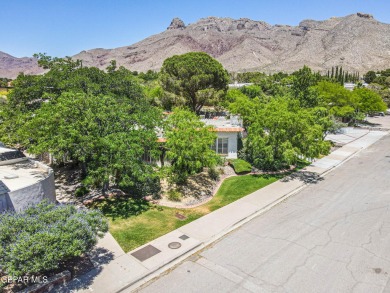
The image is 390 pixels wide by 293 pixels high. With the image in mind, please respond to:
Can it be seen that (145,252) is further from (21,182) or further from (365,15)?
(365,15)

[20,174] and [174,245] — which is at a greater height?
[20,174]

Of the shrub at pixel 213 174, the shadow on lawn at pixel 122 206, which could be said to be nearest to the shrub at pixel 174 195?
the shadow on lawn at pixel 122 206

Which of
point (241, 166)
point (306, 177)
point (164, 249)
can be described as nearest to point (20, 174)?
point (164, 249)

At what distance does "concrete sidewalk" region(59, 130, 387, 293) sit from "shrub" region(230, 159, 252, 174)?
2657mm

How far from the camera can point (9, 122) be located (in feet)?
59.5

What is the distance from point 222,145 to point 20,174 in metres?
14.3

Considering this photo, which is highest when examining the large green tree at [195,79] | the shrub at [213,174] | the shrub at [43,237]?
the large green tree at [195,79]

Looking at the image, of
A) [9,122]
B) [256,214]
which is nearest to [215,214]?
[256,214]

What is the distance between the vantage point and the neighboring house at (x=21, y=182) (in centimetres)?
1144

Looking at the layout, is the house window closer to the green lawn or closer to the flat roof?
the green lawn

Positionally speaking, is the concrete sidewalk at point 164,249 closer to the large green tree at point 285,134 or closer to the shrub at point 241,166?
the large green tree at point 285,134

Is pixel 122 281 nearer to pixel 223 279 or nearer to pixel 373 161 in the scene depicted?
pixel 223 279

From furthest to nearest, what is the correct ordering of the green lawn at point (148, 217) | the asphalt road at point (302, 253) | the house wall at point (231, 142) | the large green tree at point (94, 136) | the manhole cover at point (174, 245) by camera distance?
the house wall at point (231, 142) < the large green tree at point (94, 136) < the green lawn at point (148, 217) < the manhole cover at point (174, 245) < the asphalt road at point (302, 253)

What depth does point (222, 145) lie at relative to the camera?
76.0ft
